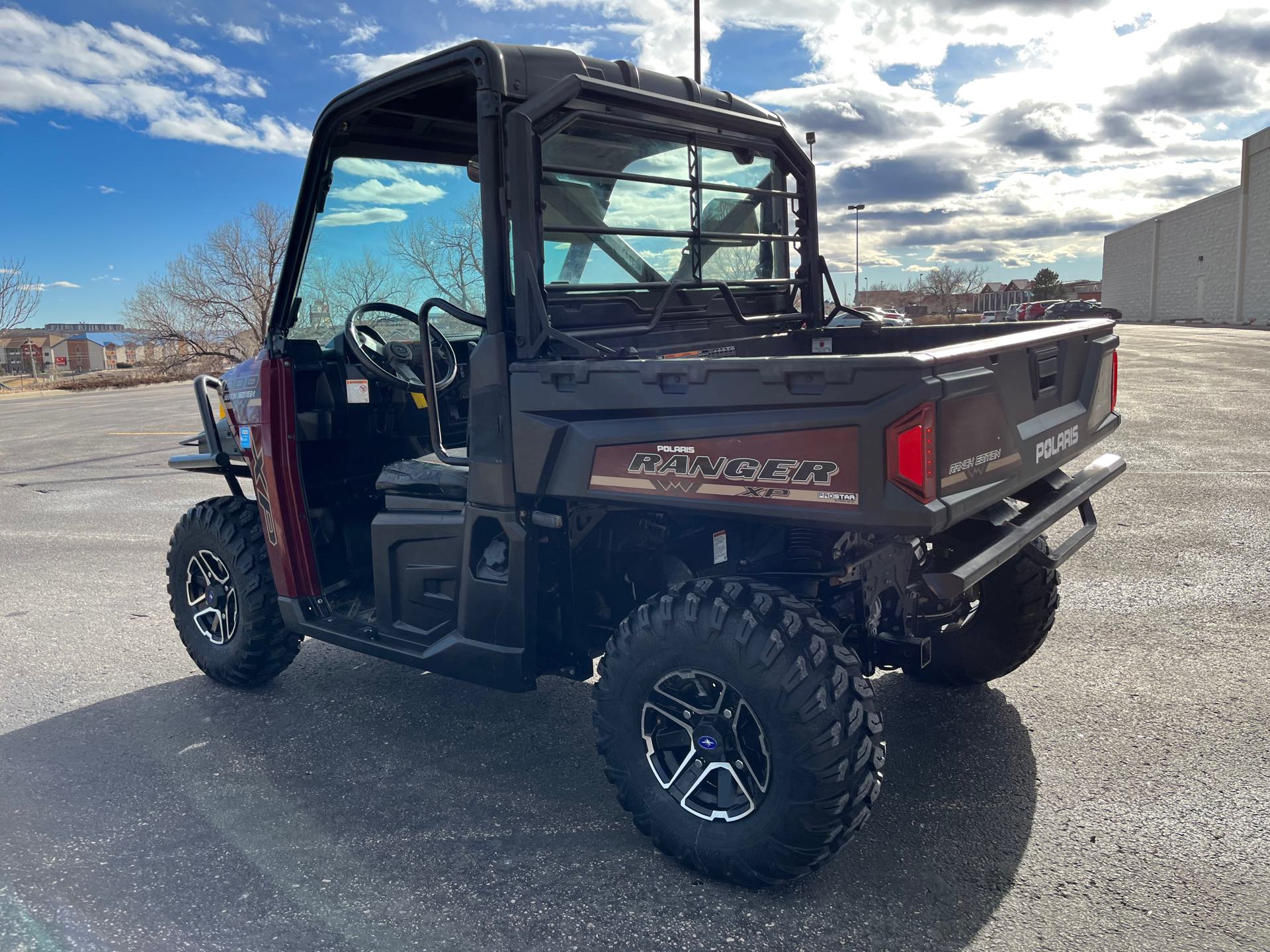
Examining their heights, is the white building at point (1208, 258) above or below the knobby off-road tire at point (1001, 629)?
above

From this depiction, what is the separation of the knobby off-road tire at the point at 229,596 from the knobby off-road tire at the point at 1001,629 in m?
2.65

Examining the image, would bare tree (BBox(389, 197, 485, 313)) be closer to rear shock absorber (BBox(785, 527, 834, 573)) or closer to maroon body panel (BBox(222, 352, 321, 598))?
maroon body panel (BBox(222, 352, 321, 598))

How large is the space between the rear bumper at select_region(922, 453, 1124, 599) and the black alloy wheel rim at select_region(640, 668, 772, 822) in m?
0.65

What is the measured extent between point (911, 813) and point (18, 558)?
6.80 metres

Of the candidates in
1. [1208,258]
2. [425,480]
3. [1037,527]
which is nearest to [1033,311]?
[1208,258]

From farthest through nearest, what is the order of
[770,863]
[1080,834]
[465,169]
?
1. [465,169]
2. [1080,834]
3. [770,863]

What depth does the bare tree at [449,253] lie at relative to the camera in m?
3.67

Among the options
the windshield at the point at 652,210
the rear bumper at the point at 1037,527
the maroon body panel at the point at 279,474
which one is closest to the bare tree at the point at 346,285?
the maroon body panel at the point at 279,474

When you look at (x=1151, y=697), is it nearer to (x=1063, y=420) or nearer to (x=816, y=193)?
(x=1063, y=420)

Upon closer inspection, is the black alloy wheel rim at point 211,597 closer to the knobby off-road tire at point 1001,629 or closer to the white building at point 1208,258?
the knobby off-road tire at point 1001,629

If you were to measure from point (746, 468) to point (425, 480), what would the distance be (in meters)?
1.41

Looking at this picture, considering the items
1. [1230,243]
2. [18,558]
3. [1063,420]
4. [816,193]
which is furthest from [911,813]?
[1230,243]

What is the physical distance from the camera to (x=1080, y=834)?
2.96 meters

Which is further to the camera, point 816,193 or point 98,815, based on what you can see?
point 816,193
